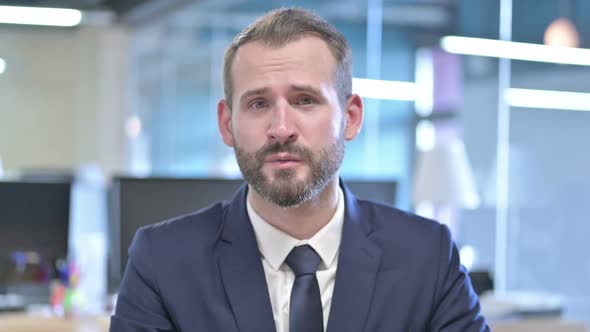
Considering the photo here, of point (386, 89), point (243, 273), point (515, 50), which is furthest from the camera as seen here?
point (386, 89)

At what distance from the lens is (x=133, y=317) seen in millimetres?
1623

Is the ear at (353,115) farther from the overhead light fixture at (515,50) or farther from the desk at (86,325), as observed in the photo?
the overhead light fixture at (515,50)

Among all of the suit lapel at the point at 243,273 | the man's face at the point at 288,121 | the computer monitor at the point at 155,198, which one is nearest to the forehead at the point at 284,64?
the man's face at the point at 288,121

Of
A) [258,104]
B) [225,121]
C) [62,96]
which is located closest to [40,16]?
[62,96]

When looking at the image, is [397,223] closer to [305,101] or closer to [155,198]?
[305,101]

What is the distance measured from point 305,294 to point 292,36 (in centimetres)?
47

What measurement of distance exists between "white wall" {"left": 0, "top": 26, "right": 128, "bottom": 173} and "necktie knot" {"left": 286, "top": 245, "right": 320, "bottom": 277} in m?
9.59

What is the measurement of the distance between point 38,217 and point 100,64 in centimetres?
783

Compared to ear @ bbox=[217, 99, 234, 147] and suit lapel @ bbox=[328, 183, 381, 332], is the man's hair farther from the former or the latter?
suit lapel @ bbox=[328, 183, 381, 332]

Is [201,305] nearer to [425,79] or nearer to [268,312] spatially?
[268,312]

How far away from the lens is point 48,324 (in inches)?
124

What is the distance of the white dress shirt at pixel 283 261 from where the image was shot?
1.65 metres

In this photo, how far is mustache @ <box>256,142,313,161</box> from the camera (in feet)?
5.06

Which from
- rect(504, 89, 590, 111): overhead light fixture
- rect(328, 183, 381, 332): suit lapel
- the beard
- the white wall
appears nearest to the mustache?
the beard
